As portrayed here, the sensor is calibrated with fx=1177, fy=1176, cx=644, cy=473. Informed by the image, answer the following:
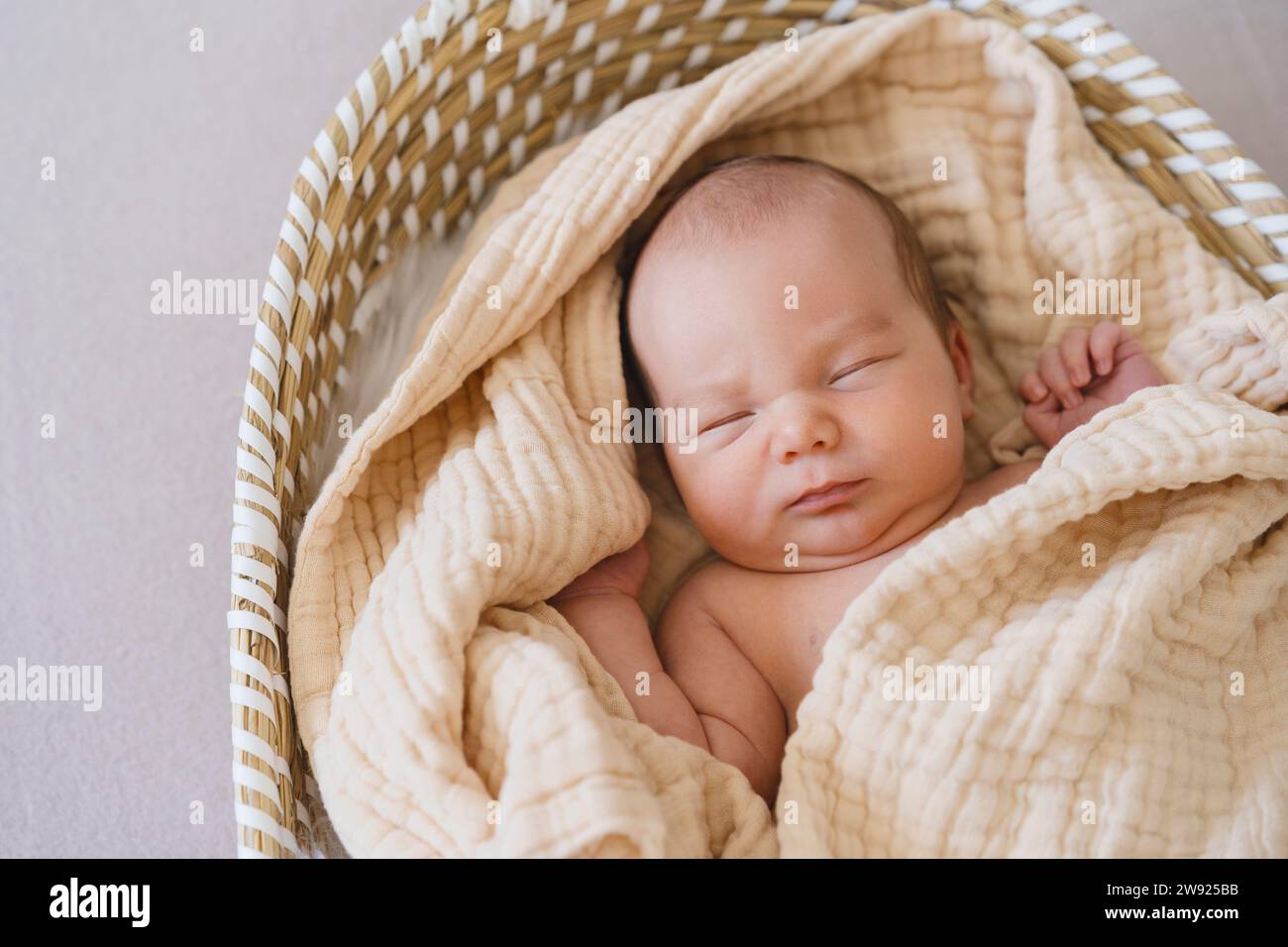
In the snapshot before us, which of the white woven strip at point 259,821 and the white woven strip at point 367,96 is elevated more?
the white woven strip at point 367,96

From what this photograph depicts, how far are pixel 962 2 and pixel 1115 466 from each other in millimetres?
692

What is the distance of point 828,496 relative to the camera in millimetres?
1184

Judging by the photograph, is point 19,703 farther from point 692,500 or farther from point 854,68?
point 854,68

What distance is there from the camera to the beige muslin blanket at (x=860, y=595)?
0.96 metres

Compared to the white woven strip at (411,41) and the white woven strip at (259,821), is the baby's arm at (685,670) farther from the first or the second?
the white woven strip at (411,41)

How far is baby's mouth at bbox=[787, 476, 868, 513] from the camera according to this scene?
118 cm

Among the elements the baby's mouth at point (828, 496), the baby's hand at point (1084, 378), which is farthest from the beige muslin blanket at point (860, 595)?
the baby's mouth at point (828, 496)

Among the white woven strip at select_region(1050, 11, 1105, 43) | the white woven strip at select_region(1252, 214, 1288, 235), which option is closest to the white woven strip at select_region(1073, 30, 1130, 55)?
the white woven strip at select_region(1050, 11, 1105, 43)

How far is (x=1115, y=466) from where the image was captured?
3.48 feet

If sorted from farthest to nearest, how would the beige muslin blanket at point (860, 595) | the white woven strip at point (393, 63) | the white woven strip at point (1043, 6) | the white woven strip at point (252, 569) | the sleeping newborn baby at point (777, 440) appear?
the white woven strip at point (1043, 6)
the white woven strip at point (393, 63)
the sleeping newborn baby at point (777, 440)
the white woven strip at point (252, 569)
the beige muslin blanket at point (860, 595)

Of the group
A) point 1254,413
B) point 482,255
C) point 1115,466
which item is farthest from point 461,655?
point 1254,413

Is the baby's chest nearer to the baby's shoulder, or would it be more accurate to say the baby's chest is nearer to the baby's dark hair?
the baby's shoulder
